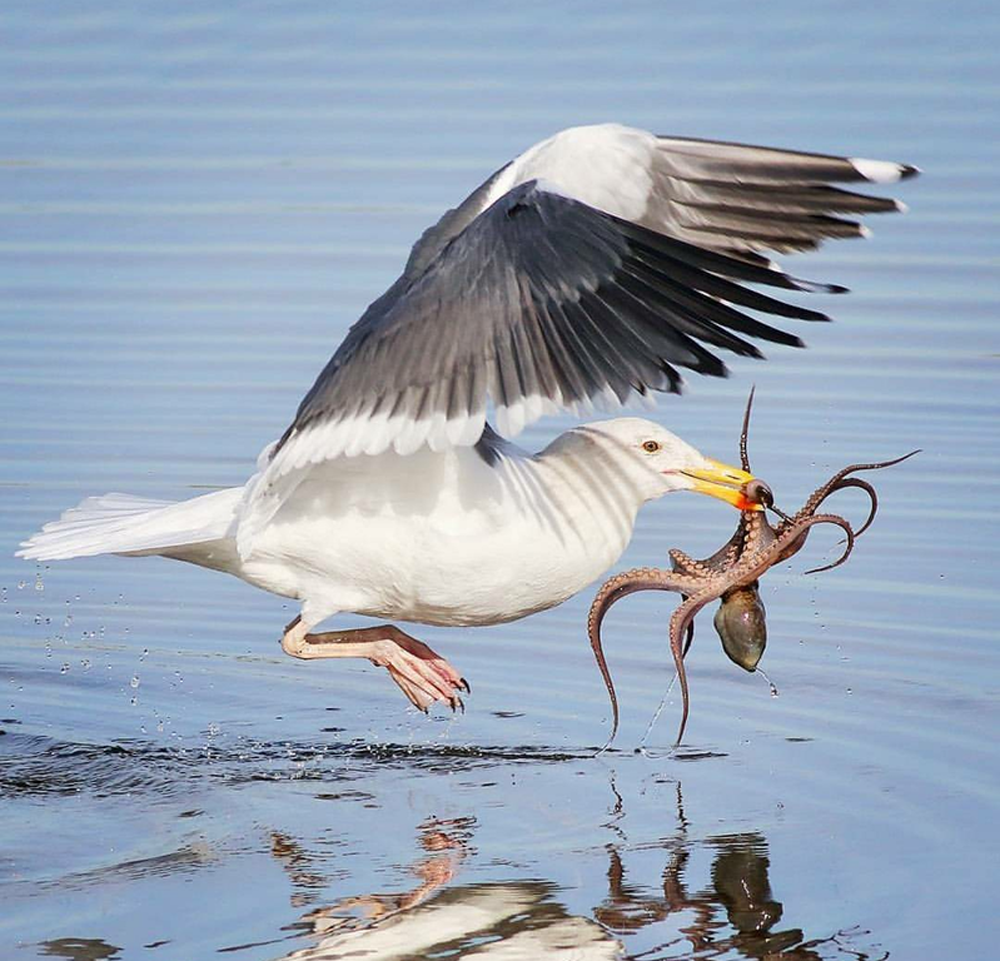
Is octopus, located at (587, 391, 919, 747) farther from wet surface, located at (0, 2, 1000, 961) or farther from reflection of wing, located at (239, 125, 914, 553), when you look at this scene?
reflection of wing, located at (239, 125, 914, 553)

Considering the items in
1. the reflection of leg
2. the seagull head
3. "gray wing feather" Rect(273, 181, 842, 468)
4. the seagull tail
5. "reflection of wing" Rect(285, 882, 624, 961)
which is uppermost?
"gray wing feather" Rect(273, 181, 842, 468)

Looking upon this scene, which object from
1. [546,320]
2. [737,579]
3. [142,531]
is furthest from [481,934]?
[142,531]

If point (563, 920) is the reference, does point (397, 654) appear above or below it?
above

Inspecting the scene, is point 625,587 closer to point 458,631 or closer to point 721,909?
point 721,909

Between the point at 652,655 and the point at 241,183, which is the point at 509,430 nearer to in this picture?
the point at 652,655

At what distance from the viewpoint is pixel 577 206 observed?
704 cm

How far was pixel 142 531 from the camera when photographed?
7961mm

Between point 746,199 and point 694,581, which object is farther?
point 746,199

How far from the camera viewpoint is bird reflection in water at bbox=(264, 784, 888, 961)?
6426 mm

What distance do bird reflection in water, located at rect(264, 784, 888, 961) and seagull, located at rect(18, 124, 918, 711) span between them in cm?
100

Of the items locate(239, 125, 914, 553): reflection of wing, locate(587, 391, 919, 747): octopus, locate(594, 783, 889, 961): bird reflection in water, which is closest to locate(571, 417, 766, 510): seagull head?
locate(587, 391, 919, 747): octopus

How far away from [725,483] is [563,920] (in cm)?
159

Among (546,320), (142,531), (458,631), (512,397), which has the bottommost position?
(458,631)

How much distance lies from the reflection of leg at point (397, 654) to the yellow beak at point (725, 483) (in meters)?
1.01
